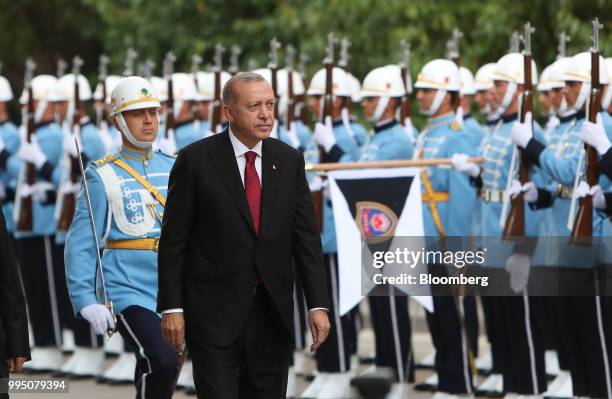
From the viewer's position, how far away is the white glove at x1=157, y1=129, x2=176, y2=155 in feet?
39.9

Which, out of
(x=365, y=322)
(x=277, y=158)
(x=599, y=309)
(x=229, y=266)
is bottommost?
(x=365, y=322)

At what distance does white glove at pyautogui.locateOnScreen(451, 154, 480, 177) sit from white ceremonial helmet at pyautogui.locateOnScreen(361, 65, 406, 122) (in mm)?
1018

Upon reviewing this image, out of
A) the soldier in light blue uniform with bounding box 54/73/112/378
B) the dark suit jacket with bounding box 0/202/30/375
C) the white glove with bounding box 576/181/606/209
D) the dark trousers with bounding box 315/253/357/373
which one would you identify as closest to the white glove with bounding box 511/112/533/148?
the white glove with bounding box 576/181/606/209

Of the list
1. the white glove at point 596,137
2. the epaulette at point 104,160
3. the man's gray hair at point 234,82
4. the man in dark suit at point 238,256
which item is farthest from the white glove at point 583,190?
the man's gray hair at point 234,82

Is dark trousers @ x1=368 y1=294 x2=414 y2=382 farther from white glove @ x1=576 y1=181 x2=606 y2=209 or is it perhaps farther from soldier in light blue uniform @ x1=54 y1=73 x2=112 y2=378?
soldier in light blue uniform @ x1=54 y1=73 x2=112 y2=378

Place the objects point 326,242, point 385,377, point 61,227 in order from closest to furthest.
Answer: point 385,377 → point 326,242 → point 61,227

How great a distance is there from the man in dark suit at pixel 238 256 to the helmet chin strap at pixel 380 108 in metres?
4.68

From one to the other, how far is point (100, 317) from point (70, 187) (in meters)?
5.18

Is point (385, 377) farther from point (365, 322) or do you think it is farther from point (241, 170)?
point (365, 322)

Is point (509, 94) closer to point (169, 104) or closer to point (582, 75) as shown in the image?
point (582, 75)

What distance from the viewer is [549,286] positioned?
9969 mm

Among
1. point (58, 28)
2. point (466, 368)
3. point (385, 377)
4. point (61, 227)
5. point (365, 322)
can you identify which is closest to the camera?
point (385, 377)

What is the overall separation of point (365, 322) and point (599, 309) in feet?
22.1

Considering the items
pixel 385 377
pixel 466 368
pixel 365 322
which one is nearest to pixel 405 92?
pixel 466 368
